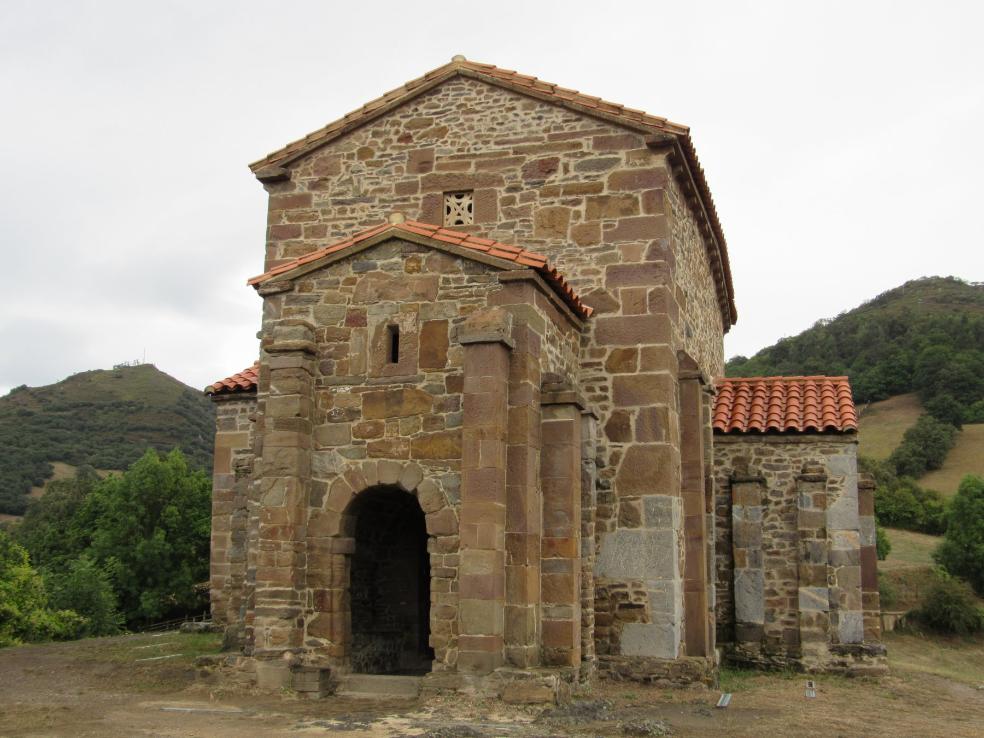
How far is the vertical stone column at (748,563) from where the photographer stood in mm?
15602

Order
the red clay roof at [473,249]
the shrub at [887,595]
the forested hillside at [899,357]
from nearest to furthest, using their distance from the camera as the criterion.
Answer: the red clay roof at [473,249]
the shrub at [887,595]
the forested hillside at [899,357]

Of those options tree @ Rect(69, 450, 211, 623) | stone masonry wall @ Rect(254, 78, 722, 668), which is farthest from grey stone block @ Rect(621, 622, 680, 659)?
tree @ Rect(69, 450, 211, 623)

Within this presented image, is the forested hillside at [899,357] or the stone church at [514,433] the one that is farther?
the forested hillside at [899,357]

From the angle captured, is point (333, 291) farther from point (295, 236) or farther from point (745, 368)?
point (745, 368)

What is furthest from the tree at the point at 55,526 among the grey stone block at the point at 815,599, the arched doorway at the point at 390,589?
the grey stone block at the point at 815,599

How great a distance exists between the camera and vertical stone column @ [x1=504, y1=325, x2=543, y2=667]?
10.5 m

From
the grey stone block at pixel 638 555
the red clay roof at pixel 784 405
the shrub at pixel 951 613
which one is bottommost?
the shrub at pixel 951 613

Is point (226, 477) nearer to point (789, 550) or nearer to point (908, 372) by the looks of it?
point (789, 550)

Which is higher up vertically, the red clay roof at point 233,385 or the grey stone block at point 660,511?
the red clay roof at point 233,385

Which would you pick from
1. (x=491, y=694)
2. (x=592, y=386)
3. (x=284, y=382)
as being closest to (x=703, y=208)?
(x=592, y=386)

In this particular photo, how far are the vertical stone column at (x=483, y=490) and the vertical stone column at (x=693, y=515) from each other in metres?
3.86

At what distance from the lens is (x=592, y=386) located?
13344mm

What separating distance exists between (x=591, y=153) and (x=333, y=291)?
4570mm

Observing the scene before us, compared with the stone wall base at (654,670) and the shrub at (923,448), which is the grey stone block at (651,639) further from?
the shrub at (923,448)
